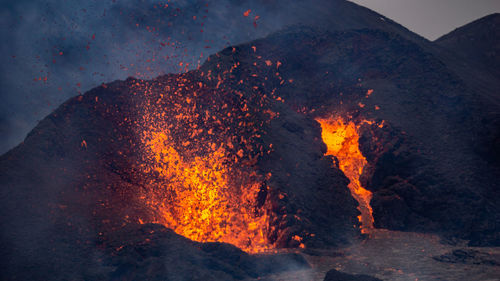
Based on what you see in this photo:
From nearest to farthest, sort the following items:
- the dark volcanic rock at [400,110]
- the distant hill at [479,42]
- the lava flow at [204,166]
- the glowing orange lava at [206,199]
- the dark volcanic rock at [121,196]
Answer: the dark volcanic rock at [121,196]
the glowing orange lava at [206,199]
the lava flow at [204,166]
the dark volcanic rock at [400,110]
the distant hill at [479,42]

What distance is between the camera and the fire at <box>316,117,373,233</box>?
35.1ft

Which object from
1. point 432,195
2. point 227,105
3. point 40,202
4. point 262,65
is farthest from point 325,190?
point 40,202

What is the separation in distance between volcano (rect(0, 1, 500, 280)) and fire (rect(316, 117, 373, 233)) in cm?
4

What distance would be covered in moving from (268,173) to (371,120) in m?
3.62

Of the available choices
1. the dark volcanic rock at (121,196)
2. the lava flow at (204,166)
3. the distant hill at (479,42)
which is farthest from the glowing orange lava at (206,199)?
the distant hill at (479,42)

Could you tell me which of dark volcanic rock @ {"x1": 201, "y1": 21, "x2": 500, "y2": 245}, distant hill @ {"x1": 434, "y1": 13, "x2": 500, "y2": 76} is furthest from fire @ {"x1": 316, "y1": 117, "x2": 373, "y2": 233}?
distant hill @ {"x1": 434, "y1": 13, "x2": 500, "y2": 76}

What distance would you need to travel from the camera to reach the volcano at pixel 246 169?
25.3ft

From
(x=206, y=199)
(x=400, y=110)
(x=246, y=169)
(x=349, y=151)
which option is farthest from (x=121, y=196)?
(x=400, y=110)

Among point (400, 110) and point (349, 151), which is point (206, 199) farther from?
point (400, 110)

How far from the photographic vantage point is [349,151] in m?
11.6

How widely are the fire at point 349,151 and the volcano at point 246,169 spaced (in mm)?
39

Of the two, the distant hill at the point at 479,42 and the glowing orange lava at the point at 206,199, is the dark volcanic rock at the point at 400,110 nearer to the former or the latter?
the glowing orange lava at the point at 206,199

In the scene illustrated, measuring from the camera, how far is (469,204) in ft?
32.3

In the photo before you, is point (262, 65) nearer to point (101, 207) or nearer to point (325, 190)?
point (325, 190)
